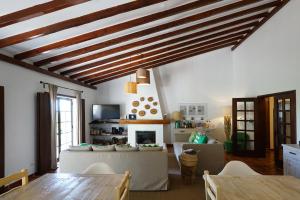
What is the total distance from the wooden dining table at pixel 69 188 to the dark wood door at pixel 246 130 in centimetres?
577

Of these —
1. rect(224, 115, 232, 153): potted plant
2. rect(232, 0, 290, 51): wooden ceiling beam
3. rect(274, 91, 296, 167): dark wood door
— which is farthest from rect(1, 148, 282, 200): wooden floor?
rect(232, 0, 290, 51): wooden ceiling beam

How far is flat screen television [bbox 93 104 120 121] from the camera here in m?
8.52

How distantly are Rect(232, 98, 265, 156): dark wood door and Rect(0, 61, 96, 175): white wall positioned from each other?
5719mm

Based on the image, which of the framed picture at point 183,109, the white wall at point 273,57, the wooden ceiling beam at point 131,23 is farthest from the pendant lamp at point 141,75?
the white wall at point 273,57

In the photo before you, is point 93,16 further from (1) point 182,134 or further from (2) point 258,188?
(1) point 182,134

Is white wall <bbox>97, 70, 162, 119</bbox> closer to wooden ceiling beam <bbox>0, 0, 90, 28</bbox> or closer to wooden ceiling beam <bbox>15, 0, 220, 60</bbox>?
wooden ceiling beam <bbox>15, 0, 220, 60</bbox>

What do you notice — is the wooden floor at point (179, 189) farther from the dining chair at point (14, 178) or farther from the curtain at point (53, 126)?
the dining chair at point (14, 178)

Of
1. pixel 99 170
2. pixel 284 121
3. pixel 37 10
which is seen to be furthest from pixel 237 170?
pixel 284 121

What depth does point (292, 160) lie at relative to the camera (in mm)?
3850

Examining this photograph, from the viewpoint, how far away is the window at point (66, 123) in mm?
6383

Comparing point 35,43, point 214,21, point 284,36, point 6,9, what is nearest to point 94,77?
point 35,43

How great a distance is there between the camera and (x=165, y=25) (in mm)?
4605

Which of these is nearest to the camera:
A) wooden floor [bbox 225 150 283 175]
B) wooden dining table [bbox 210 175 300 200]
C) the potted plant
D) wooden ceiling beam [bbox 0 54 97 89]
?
wooden dining table [bbox 210 175 300 200]

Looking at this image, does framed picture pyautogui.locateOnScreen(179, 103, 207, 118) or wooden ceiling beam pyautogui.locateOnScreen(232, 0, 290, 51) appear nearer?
wooden ceiling beam pyautogui.locateOnScreen(232, 0, 290, 51)
